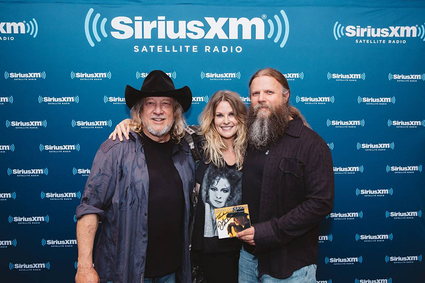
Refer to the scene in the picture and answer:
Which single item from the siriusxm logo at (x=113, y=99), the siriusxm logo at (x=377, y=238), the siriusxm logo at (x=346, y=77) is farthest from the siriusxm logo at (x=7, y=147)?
the siriusxm logo at (x=377, y=238)

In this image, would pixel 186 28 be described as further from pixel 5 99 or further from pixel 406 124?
pixel 406 124

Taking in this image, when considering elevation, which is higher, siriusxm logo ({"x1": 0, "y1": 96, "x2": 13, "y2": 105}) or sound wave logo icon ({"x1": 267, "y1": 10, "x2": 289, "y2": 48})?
sound wave logo icon ({"x1": 267, "y1": 10, "x2": 289, "y2": 48})

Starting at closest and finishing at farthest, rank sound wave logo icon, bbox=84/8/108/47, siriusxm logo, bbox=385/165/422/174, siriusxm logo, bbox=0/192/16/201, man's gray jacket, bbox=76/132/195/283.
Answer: man's gray jacket, bbox=76/132/195/283 < sound wave logo icon, bbox=84/8/108/47 < siriusxm logo, bbox=0/192/16/201 < siriusxm logo, bbox=385/165/422/174

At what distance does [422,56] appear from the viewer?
11.0ft

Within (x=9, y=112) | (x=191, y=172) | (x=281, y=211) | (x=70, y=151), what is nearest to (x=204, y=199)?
(x=191, y=172)

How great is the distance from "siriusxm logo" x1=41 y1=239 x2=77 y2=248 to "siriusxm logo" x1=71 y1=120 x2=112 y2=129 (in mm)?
1469

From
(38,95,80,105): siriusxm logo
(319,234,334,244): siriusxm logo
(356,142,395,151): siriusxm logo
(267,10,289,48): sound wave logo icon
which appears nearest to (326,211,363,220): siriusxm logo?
(319,234,334,244): siriusxm logo

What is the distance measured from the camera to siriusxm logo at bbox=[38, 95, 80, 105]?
10.6 feet

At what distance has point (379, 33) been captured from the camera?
10.9ft

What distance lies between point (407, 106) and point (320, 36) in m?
1.44

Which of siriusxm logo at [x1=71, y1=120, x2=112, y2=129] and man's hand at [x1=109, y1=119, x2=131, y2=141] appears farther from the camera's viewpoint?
siriusxm logo at [x1=71, y1=120, x2=112, y2=129]

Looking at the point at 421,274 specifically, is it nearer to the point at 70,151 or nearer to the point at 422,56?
the point at 422,56

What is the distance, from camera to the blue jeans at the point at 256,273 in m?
1.97

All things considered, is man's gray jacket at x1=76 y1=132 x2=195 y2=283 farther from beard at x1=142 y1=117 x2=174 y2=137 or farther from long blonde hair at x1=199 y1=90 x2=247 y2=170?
long blonde hair at x1=199 y1=90 x2=247 y2=170
